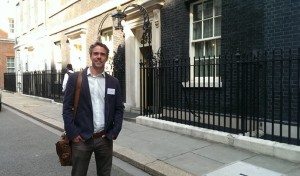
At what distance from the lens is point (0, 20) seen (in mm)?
35438

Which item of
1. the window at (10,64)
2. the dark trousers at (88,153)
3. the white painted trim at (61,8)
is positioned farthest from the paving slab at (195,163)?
the window at (10,64)

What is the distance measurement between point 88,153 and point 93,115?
40 centimetres

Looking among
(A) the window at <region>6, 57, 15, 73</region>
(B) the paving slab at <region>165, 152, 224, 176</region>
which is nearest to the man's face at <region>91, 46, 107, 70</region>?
(B) the paving slab at <region>165, 152, 224, 176</region>

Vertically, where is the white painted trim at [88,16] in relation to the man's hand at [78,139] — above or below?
above

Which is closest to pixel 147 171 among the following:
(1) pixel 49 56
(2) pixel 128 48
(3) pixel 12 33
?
(2) pixel 128 48

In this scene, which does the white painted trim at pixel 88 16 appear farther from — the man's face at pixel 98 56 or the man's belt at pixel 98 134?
the man's belt at pixel 98 134

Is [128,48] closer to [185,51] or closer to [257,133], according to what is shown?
[185,51]

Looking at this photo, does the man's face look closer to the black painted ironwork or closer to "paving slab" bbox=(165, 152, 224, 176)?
"paving slab" bbox=(165, 152, 224, 176)


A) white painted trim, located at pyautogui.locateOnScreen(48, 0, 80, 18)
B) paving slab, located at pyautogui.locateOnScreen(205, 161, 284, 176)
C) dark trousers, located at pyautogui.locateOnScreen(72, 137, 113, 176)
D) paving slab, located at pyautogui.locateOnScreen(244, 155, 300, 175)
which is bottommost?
paving slab, located at pyautogui.locateOnScreen(205, 161, 284, 176)

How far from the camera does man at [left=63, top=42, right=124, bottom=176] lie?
144 inches

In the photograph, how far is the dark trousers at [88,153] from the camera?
370 centimetres

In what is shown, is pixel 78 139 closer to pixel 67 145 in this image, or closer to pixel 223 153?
pixel 67 145

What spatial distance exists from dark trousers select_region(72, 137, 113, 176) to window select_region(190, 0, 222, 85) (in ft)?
16.4

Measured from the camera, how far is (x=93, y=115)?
12.3ft
